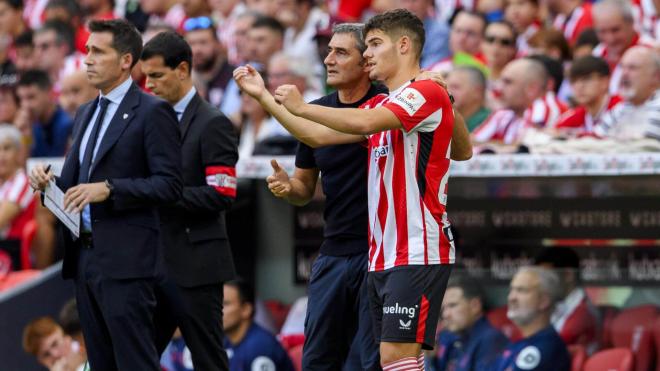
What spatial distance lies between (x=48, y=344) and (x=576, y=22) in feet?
18.6

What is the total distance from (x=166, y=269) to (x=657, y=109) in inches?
142

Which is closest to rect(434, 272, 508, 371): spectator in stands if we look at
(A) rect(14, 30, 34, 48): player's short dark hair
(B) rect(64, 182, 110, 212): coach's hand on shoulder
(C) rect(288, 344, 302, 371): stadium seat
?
(C) rect(288, 344, 302, 371): stadium seat

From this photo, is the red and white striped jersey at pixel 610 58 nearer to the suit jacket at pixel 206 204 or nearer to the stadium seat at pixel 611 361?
the stadium seat at pixel 611 361

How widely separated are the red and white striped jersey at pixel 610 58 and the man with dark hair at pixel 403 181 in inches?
190

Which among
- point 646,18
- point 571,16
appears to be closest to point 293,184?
point 646,18

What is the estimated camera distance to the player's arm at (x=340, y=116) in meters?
6.31

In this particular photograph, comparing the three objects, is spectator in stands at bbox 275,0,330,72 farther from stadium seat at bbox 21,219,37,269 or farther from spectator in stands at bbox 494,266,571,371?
spectator in stands at bbox 494,266,571,371

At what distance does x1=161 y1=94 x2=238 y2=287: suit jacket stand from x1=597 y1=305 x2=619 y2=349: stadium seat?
2.97 m

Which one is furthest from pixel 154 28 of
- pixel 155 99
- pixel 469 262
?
pixel 155 99

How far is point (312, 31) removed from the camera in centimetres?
1355

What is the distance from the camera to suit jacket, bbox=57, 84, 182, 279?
7.07m

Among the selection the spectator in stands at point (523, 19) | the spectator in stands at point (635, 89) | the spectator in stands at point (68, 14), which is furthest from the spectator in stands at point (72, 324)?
the spectator in stands at point (68, 14)

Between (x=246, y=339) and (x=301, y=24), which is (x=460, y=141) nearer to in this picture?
(x=246, y=339)

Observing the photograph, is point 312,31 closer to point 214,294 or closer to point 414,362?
point 214,294
